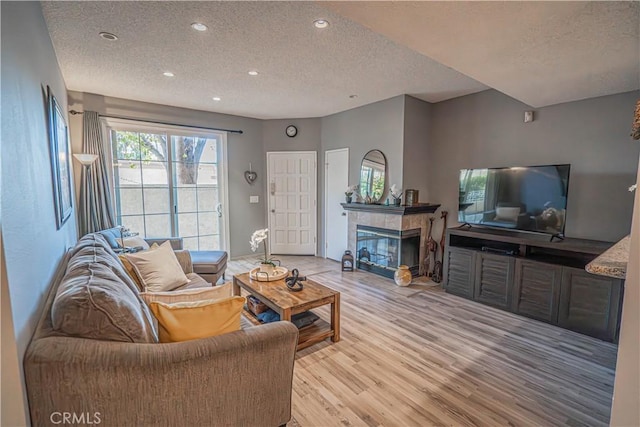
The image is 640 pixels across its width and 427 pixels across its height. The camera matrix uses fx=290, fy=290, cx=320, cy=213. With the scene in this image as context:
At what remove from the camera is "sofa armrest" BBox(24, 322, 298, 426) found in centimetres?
104

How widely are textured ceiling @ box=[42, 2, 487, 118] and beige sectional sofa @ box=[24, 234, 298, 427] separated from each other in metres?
1.92

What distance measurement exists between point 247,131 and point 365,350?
4.37 metres

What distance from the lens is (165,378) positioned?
1147 millimetres

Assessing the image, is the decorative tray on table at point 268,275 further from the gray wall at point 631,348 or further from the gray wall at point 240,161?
the gray wall at point 240,161

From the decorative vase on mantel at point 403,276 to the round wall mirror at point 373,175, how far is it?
3.71 feet

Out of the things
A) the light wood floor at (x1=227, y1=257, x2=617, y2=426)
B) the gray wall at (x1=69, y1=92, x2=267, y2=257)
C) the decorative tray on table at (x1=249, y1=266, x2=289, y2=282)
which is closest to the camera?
the light wood floor at (x1=227, y1=257, x2=617, y2=426)

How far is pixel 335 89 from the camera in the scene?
3773 mm

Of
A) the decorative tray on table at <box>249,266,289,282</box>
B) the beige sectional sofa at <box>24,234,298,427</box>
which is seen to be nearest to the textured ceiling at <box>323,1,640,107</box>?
the beige sectional sofa at <box>24,234,298,427</box>

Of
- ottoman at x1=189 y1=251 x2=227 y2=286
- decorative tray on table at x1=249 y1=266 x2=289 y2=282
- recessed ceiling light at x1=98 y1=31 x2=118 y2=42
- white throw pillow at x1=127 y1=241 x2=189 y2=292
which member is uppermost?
recessed ceiling light at x1=98 y1=31 x2=118 y2=42

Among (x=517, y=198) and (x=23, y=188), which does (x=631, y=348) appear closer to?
(x=517, y=198)

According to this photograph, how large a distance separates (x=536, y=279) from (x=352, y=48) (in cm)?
289

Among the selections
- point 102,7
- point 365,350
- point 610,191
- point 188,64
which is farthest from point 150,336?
point 610,191

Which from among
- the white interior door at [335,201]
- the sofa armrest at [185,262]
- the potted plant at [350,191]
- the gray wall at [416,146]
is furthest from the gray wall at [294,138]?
the sofa armrest at [185,262]

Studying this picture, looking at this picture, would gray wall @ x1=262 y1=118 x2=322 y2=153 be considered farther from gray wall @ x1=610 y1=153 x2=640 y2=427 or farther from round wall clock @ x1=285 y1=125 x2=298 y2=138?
gray wall @ x1=610 y1=153 x2=640 y2=427
